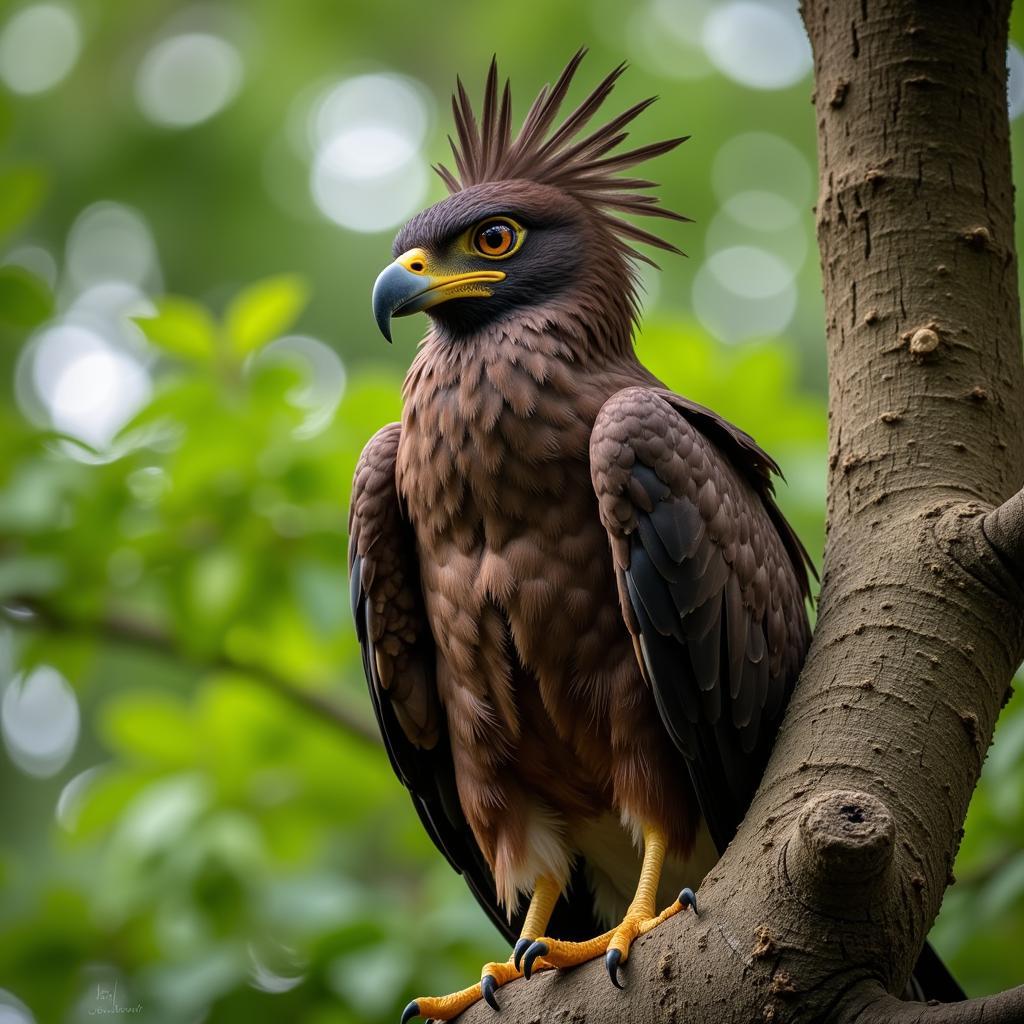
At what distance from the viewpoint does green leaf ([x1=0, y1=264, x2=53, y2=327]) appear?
524cm

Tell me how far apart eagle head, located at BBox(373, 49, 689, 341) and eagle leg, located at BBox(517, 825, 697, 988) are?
1826mm

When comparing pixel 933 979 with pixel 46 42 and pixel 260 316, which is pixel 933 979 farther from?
pixel 46 42

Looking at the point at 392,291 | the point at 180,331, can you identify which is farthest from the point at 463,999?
the point at 180,331

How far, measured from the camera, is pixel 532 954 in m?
3.45

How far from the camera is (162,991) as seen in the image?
17.4ft

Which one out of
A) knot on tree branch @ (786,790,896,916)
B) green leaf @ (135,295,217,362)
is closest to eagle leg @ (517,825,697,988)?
knot on tree branch @ (786,790,896,916)

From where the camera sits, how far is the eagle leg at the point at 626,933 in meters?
3.15

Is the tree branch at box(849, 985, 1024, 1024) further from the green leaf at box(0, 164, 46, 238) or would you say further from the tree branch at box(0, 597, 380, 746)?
the green leaf at box(0, 164, 46, 238)

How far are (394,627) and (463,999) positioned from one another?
1.27 metres

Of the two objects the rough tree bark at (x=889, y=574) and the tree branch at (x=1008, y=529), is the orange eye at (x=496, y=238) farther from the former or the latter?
the tree branch at (x=1008, y=529)

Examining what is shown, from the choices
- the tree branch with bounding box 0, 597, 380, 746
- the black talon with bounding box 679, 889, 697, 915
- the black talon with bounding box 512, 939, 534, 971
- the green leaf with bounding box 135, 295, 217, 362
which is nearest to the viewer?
the black talon with bounding box 679, 889, 697, 915

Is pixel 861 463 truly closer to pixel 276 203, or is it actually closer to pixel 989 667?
pixel 989 667

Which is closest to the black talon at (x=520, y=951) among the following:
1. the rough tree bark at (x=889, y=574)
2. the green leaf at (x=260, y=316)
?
the rough tree bark at (x=889, y=574)

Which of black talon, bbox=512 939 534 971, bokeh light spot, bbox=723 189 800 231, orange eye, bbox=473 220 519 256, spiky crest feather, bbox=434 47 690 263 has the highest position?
bokeh light spot, bbox=723 189 800 231
